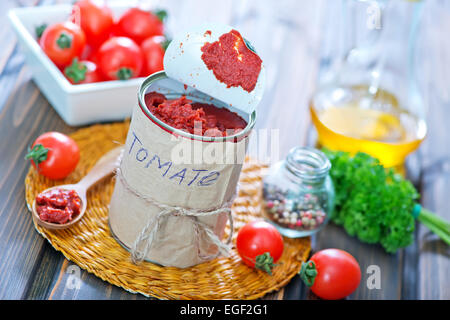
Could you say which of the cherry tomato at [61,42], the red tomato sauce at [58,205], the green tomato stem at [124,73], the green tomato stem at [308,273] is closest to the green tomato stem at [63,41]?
the cherry tomato at [61,42]

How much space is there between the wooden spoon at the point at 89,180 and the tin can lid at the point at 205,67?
32 centimetres

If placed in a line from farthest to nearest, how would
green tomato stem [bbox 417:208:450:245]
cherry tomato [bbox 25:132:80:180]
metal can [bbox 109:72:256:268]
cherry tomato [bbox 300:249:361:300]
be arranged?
green tomato stem [bbox 417:208:450:245]
cherry tomato [bbox 25:132:80:180]
cherry tomato [bbox 300:249:361:300]
metal can [bbox 109:72:256:268]

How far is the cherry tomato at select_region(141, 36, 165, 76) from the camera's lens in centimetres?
143

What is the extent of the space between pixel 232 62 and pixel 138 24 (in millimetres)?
664

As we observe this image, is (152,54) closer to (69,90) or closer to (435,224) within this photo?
(69,90)

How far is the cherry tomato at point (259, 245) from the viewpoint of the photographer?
3.38 feet

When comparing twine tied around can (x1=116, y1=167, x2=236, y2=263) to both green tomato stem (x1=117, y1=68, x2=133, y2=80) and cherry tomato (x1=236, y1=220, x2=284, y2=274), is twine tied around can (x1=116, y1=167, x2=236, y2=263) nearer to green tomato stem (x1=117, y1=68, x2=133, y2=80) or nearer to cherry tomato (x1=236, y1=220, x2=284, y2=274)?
cherry tomato (x1=236, y1=220, x2=284, y2=274)

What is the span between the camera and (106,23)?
148 cm

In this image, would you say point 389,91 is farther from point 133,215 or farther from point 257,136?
point 133,215

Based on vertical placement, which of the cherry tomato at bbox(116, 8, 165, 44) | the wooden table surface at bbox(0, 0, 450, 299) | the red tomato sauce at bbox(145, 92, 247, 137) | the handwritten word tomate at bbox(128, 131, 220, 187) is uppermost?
the red tomato sauce at bbox(145, 92, 247, 137)

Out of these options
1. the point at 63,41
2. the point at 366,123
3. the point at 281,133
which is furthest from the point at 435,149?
the point at 63,41

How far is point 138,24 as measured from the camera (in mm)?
1500

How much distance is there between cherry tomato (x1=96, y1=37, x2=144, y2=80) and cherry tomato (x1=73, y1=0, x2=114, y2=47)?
0.28ft

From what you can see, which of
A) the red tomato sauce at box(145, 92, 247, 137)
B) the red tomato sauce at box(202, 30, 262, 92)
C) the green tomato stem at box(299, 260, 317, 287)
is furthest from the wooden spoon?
the green tomato stem at box(299, 260, 317, 287)
